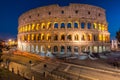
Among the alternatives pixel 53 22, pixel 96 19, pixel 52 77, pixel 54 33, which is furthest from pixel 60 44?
pixel 52 77

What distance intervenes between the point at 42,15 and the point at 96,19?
16.4 meters

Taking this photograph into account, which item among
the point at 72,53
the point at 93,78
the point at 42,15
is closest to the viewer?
the point at 93,78

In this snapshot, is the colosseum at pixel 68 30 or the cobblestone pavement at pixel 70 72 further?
the colosseum at pixel 68 30

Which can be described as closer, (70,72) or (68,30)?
(70,72)

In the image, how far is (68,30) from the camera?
124 feet

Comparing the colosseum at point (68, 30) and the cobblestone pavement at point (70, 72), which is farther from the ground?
the colosseum at point (68, 30)

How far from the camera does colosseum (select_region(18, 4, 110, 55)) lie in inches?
1490

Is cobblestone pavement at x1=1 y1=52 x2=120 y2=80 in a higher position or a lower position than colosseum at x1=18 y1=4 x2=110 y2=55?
lower

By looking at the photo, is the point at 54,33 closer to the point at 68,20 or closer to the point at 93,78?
the point at 68,20

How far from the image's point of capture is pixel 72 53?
37.2 metres

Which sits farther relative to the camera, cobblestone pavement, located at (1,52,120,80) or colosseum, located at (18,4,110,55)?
colosseum, located at (18,4,110,55)

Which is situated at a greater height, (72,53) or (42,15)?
(42,15)

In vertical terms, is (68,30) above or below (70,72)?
above

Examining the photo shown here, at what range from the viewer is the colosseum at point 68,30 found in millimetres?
37844
